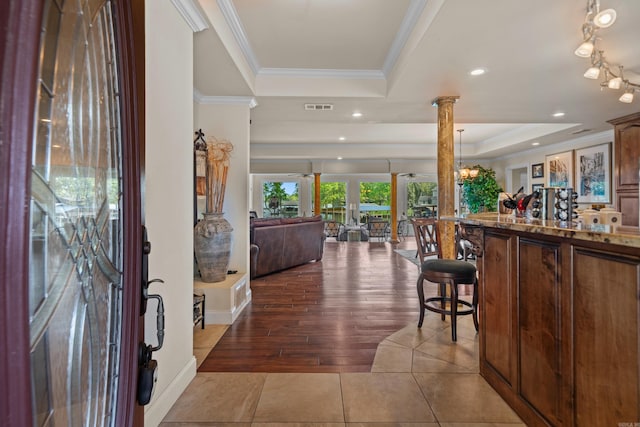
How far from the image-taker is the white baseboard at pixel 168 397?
1.64 meters

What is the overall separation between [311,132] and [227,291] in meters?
4.91

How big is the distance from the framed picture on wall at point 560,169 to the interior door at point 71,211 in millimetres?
8365

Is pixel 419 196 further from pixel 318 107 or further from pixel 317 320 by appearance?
pixel 317 320

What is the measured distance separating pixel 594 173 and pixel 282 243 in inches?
243

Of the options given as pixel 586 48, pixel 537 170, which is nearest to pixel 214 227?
pixel 586 48

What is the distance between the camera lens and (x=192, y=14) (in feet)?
6.75

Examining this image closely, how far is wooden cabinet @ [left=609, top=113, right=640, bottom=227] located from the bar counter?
4.63 meters

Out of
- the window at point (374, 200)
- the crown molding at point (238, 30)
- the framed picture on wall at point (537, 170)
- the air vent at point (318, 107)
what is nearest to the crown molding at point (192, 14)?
the crown molding at point (238, 30)

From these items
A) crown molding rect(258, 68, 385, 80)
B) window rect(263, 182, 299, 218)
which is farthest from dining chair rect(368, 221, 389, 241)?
crown molding rect(258, 68, 385, 80)

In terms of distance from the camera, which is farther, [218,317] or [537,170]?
[537,170]

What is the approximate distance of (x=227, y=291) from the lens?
310cm

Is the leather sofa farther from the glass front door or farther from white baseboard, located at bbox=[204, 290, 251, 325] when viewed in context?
the glass front door

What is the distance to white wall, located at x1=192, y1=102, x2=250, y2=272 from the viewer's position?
143 inches

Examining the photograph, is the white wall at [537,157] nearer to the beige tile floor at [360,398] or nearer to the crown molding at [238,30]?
the beige tile floor at [360,398]
